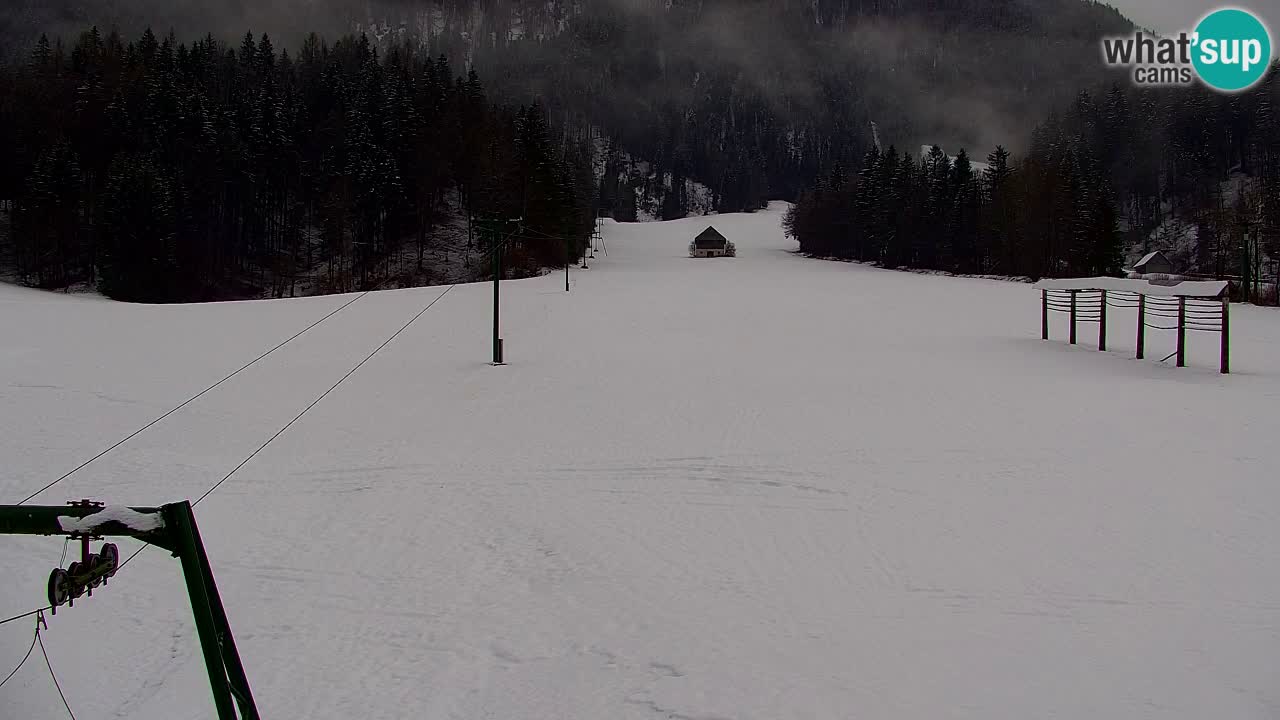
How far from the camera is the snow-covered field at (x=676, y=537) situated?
663cm

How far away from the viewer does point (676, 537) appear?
33.5 feet

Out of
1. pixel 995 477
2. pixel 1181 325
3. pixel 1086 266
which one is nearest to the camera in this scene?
pixel 995 477

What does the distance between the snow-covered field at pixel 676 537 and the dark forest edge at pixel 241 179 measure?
39.1 metres

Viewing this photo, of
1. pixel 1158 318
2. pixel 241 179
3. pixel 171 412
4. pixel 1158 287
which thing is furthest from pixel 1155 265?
pixel 241 179

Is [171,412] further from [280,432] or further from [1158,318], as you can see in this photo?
[1158,318]

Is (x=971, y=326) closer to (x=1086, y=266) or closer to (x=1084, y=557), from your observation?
(x=1084, y=557)

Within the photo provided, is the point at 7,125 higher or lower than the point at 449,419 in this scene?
higher

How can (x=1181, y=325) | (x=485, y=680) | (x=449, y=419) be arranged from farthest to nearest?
(x=1181, y=325), (x=449, y=419), (x=485, y=680)

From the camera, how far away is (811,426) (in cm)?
1630

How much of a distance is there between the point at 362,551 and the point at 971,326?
102 ft

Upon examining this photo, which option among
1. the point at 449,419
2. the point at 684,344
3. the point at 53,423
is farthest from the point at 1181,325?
the point at 53,423

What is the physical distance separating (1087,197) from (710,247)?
45.7 metres

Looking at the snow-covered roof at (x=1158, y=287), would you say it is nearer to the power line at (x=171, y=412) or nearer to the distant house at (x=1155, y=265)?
the distant house at (x=1155, y=265)

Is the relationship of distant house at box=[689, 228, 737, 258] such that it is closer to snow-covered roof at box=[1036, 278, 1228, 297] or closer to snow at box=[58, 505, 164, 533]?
snow-covered roof at box=[1036, 278, 1228, 297]
